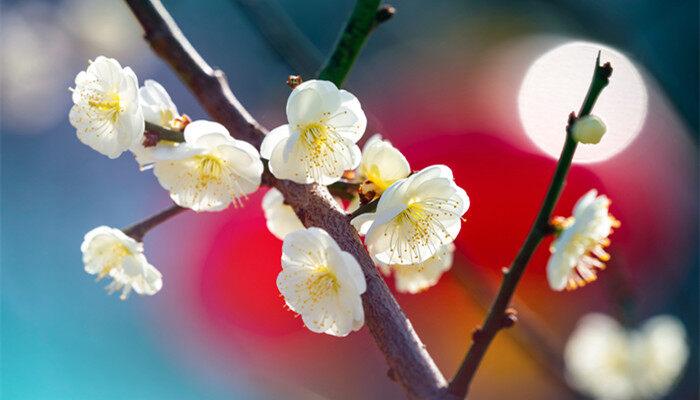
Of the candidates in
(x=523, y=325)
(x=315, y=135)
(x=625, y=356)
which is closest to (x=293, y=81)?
(x=315, y=135)

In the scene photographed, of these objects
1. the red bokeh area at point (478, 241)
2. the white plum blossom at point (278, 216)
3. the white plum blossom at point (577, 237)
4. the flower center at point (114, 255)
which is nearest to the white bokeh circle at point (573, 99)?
the red bokeh area at point (478, 241)

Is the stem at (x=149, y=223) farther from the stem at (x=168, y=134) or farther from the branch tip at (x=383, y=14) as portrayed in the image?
the branch tip at (x=383, y=14)

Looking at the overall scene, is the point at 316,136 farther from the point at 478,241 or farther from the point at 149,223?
the point at 478,241

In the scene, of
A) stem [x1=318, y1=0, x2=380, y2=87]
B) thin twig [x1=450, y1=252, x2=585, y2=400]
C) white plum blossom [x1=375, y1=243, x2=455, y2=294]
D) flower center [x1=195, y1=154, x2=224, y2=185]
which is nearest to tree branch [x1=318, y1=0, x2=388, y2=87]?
stem [x1=318, y1=0, x2=380, y2=87]

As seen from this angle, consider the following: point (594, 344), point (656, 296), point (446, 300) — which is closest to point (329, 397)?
point (446, 300)

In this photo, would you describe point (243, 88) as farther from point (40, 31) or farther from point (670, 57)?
point (670, 57)
